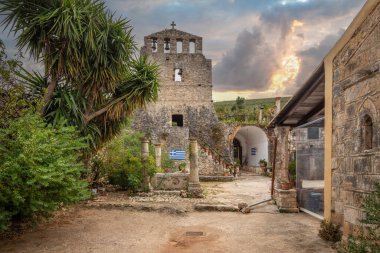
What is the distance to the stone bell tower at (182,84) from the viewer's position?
27.2 metres

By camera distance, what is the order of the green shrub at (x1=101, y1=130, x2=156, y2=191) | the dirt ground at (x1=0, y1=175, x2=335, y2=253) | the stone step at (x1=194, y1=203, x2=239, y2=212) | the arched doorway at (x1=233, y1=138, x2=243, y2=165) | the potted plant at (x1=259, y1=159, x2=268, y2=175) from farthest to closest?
the arched doorway at (x1=233, y1=138, x2=243, y2=165)
the potted plant at (x1=259, y1=159, x2=268, y2=175)
the green shrub at (x1=101, y1=130, x2=156, y2=191)
the stone step at (x1=194, y1=203, x2=239, y2=212)
the dirt ground at (x1=0, y1=175, x2=335, y2=253)

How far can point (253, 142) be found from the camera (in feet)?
91.7

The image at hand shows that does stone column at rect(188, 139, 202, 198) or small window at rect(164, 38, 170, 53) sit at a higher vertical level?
small window at rect(164, 38, 170, 53)

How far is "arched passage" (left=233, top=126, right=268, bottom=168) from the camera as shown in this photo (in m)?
25.5

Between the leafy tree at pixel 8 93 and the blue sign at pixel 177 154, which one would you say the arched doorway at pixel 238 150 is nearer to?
the blue sign at pixel 177 154

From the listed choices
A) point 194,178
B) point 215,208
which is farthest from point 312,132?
point 194,178

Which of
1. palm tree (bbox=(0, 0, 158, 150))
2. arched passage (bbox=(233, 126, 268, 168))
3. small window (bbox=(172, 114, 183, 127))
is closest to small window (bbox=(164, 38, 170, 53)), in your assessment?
small window (bbox=(172, 114, 183, 127))

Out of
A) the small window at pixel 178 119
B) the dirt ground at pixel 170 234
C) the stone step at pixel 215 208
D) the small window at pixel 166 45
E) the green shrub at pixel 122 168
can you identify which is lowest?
the dirt ground at pixel 170 234

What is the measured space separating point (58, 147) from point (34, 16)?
4.27 m

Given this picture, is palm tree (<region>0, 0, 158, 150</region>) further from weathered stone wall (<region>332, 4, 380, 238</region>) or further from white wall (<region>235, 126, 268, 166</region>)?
white wall (<region>235, 126, 268, 166</region>)

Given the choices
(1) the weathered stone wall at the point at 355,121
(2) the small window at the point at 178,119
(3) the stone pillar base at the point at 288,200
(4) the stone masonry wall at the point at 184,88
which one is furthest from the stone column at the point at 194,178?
(2) the small window at the point at 178,119

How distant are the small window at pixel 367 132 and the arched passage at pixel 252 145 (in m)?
20.0

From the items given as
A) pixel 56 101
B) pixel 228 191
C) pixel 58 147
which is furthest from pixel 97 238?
pixel 228 191

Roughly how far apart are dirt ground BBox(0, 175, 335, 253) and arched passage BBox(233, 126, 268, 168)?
15.2 metres
